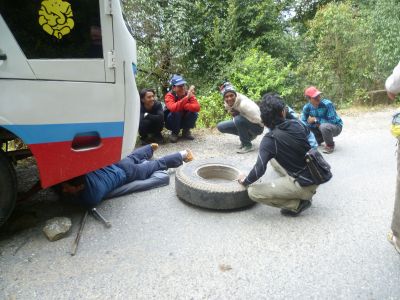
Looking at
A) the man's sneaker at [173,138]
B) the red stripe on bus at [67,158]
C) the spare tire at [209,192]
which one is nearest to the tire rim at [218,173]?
the spare tire at [209,192]

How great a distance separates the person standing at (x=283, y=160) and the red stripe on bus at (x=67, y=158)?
1.36 meters

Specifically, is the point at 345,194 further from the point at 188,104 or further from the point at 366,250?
the point at 188,104

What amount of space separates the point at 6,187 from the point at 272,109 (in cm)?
239

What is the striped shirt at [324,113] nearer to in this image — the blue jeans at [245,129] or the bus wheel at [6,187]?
the blue jeans at [245,129]

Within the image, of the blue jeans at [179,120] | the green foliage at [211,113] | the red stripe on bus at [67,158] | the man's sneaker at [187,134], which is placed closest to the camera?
the red stripe on bus at [67,158]

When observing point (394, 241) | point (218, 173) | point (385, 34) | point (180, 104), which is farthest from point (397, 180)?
point (385, 34)

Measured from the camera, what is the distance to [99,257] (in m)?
2.93

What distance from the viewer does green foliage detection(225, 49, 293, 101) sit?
9.12 m

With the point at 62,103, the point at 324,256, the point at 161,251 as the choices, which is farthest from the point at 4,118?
the point at 324,256

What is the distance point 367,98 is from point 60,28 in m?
7.85

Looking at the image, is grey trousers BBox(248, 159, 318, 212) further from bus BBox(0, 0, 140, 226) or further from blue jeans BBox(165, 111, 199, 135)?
blue jeans BBox(165, 111, 199, 135)

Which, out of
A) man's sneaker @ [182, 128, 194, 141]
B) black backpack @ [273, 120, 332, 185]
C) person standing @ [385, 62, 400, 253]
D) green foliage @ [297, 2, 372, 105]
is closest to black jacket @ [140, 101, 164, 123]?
→ man's sneaker @ [182, 128, 194, 141]

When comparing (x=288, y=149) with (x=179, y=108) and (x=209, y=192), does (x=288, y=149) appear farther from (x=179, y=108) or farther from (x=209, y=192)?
(x=179, y=108)

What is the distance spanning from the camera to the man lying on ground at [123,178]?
344 cm
